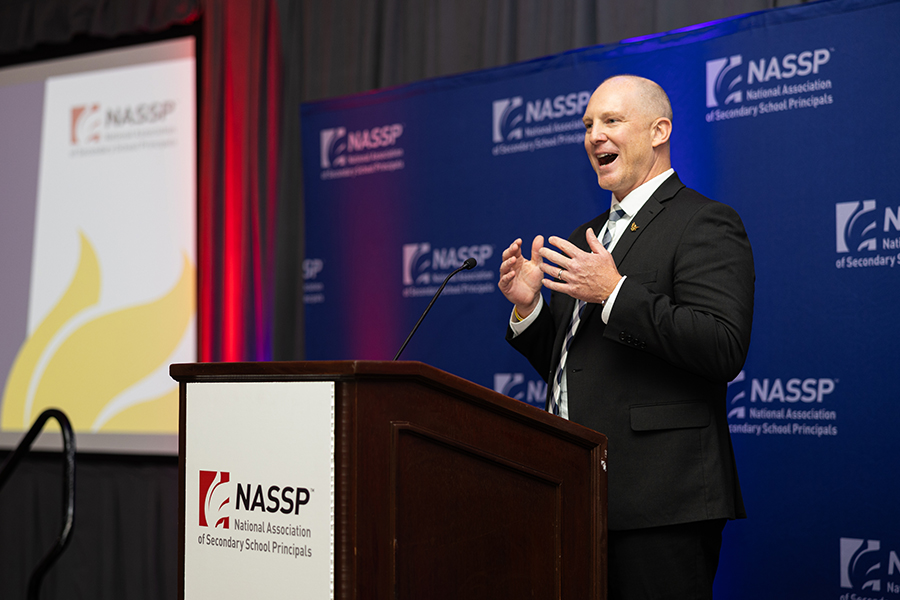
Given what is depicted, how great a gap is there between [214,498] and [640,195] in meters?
1.21

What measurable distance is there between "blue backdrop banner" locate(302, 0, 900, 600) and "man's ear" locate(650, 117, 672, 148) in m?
0.82

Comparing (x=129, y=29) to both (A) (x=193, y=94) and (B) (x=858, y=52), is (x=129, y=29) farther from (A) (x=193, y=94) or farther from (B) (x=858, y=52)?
(B) (x=858, y=52)

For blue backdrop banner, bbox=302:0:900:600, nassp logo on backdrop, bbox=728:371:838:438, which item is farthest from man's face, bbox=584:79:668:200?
nassp logo on backdrop, bbox=728:371:838:438

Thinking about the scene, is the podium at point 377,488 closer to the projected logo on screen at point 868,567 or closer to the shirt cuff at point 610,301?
the shirt cuff at point 610,301

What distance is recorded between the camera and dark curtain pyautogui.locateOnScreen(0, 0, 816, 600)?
3.99m

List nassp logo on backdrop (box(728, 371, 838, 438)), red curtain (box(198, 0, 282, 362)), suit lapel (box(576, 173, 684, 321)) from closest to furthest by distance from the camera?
suit lapel (box(576, 173, 684, 321)), nassp logo on backdrop (box(728, 371, 838, 438)), red curtain (box(198, 0, 282, 362))

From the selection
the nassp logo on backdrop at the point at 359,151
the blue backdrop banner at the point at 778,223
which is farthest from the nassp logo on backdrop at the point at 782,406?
the nassp logo on backdrop at the point at 359,151

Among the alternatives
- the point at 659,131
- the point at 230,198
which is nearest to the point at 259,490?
the point at 659,131

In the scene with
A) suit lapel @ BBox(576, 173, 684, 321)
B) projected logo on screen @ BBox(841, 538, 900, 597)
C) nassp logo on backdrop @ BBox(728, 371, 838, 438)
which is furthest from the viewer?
nassp logo on backdrop @ BBox(728, 371, 838, 438)

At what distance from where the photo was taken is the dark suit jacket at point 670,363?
5.42 feet

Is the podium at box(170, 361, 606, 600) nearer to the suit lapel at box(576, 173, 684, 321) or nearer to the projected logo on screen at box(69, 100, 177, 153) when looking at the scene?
the suit lapel at box(576, 173, 684, 321)

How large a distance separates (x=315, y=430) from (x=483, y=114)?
2.31 meters

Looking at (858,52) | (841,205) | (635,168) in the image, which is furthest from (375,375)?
(858,52)

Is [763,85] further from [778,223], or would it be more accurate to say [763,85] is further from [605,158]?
[605,158]
